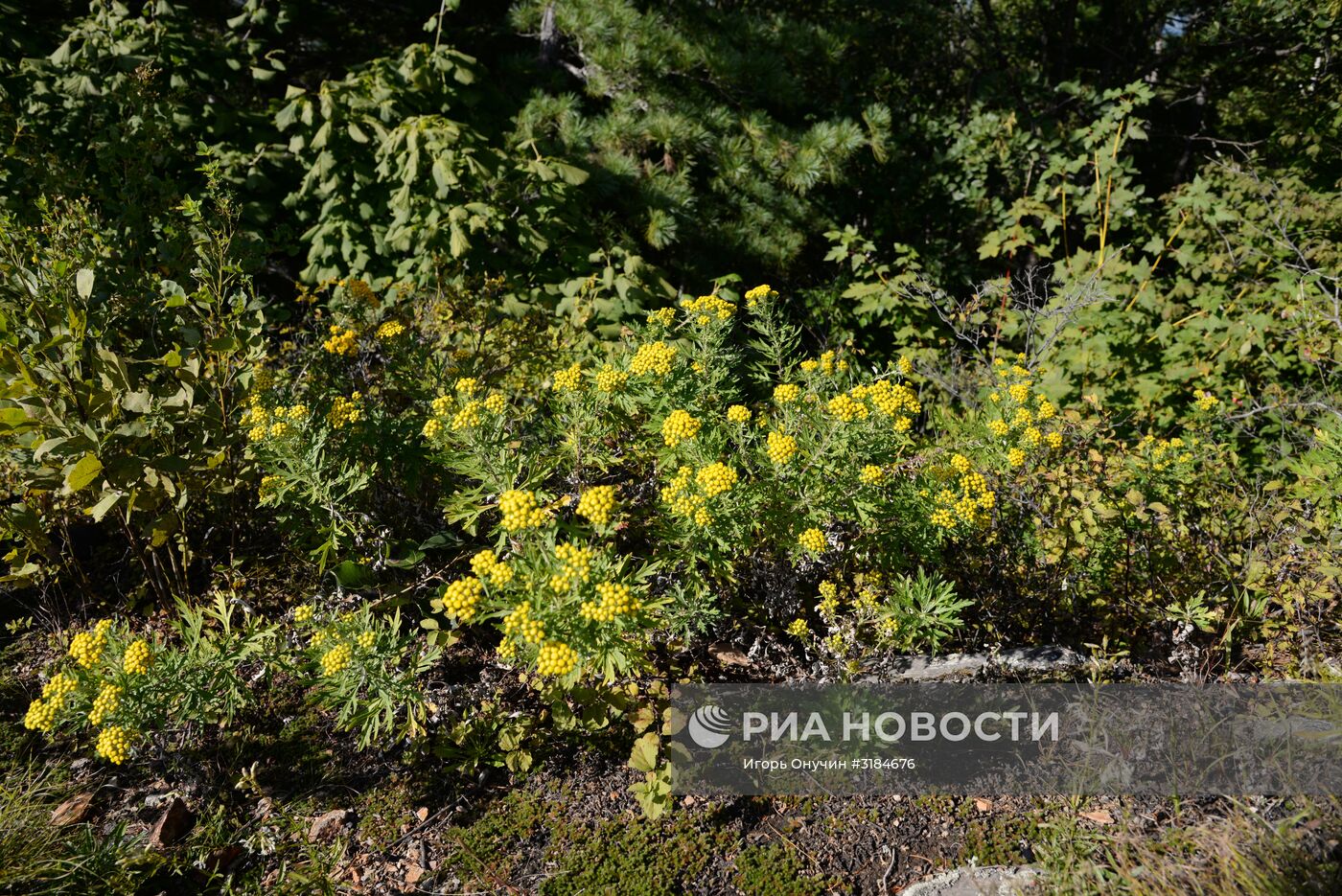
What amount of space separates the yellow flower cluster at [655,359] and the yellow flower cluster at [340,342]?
1245 mm

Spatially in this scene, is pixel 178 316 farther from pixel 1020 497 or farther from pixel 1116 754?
pixel 1116 754

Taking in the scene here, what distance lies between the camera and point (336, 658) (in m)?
2.16

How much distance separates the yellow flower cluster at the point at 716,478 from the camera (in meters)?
2.27

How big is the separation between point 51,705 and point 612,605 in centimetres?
155

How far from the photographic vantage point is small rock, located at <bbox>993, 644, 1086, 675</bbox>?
8.71 feet

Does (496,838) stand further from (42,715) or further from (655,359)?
(655,359)

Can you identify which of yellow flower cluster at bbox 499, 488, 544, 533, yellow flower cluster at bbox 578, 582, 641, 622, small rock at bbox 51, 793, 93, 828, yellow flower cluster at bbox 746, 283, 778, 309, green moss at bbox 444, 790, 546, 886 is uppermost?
yellow flower cluster at bbox 746, 283, 778, 309

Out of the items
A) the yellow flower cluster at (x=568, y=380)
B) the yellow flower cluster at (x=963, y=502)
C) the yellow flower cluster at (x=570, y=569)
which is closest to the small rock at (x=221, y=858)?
the yellow flower cluster at (x=570, y=569)

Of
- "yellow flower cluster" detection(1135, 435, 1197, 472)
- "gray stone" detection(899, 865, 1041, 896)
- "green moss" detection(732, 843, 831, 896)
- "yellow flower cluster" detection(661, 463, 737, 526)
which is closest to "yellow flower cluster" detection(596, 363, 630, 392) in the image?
"yellow flower cluster" detection(661, 463, 737, 526)

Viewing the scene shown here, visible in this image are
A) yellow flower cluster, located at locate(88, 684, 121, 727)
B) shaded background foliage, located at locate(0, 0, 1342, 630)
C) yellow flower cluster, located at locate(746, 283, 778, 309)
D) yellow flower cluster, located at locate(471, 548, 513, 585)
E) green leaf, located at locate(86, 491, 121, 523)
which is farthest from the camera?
shaded background foliage, located at locate(0, 0, 1342, 630)

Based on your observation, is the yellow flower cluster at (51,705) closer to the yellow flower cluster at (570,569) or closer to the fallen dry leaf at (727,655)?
the yellow flower cluster at (570,569)

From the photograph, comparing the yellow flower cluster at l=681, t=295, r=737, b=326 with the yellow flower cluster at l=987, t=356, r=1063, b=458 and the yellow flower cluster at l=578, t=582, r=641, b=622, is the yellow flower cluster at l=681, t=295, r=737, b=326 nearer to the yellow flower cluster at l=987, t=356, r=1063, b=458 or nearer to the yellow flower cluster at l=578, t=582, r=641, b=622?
the yellow flower cluster at l=987, t=356, r=1063, b=458

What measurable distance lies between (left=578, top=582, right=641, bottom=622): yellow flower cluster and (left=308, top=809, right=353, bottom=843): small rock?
1.14m

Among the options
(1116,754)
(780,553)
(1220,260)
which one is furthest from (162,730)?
(1220,260)
